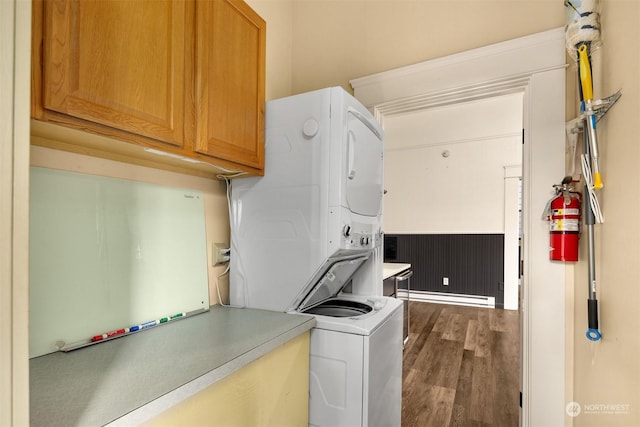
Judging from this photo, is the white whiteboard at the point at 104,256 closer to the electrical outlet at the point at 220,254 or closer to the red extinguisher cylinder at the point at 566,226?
the electrical outlet at the point at 220,254

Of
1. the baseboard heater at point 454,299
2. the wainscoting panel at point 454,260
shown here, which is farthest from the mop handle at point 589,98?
the baseboard heater at point 454,299

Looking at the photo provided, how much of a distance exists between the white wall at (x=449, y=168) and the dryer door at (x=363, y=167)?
3002 millimetres

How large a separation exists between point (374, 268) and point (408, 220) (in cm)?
381

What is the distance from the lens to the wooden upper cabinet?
78cm

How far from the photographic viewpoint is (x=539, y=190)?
1574 mm

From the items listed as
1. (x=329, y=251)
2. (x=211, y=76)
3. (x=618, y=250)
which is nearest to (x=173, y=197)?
(x=211, y=76)

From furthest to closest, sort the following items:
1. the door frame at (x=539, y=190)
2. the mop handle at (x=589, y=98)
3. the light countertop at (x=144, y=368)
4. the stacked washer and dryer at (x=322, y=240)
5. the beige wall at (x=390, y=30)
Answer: the beige wall at (x=390, y=30), the door frame at (x=539, y=190), the stacked washer and dryer at (x=322, y=240), the mop handle at (x=589, y=98), the light countertop at (x=144, y=368)

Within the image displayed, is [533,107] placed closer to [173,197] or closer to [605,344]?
[605,344]

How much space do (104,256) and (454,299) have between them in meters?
5.15

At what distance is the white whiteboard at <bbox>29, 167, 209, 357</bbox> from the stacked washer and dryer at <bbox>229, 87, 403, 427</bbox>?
29cm

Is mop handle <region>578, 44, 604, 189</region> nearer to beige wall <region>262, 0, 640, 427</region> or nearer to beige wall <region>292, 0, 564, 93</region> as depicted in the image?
beige wall <region>262, 0, 640, 427</region>

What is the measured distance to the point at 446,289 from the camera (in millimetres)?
5203

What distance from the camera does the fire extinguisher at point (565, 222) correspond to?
1.42m

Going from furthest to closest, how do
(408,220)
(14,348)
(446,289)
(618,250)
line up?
(408,220) < (446,289) < (618,250) < (14,348)
